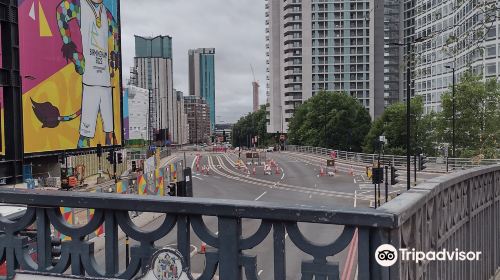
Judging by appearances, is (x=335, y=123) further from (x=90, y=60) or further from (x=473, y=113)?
(x=90, y=60)

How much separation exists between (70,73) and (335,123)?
2346 inches

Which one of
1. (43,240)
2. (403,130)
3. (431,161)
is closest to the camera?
(43,240)

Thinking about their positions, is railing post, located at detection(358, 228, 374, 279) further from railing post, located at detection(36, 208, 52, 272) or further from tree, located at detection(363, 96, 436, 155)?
tree, located at detection(363, 96, 436, 155)

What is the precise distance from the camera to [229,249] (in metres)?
2.80

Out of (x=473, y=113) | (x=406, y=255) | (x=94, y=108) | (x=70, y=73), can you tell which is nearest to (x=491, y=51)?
(x=473, y=113)

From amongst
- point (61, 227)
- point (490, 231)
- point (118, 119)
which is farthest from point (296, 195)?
point (61, 227)

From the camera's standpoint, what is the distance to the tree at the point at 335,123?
291 ft

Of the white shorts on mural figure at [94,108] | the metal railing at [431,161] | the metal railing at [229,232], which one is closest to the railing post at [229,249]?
the metal railing at [229,232]

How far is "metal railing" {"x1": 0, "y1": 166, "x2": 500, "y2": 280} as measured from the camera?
250cm

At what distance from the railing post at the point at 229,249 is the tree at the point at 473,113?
5461 cm

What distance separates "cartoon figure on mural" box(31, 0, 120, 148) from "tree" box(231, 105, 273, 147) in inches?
4055

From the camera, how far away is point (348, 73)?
13050 centimetres

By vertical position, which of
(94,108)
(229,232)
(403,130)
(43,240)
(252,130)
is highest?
(94,108)

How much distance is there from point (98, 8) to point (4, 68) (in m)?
19.0
